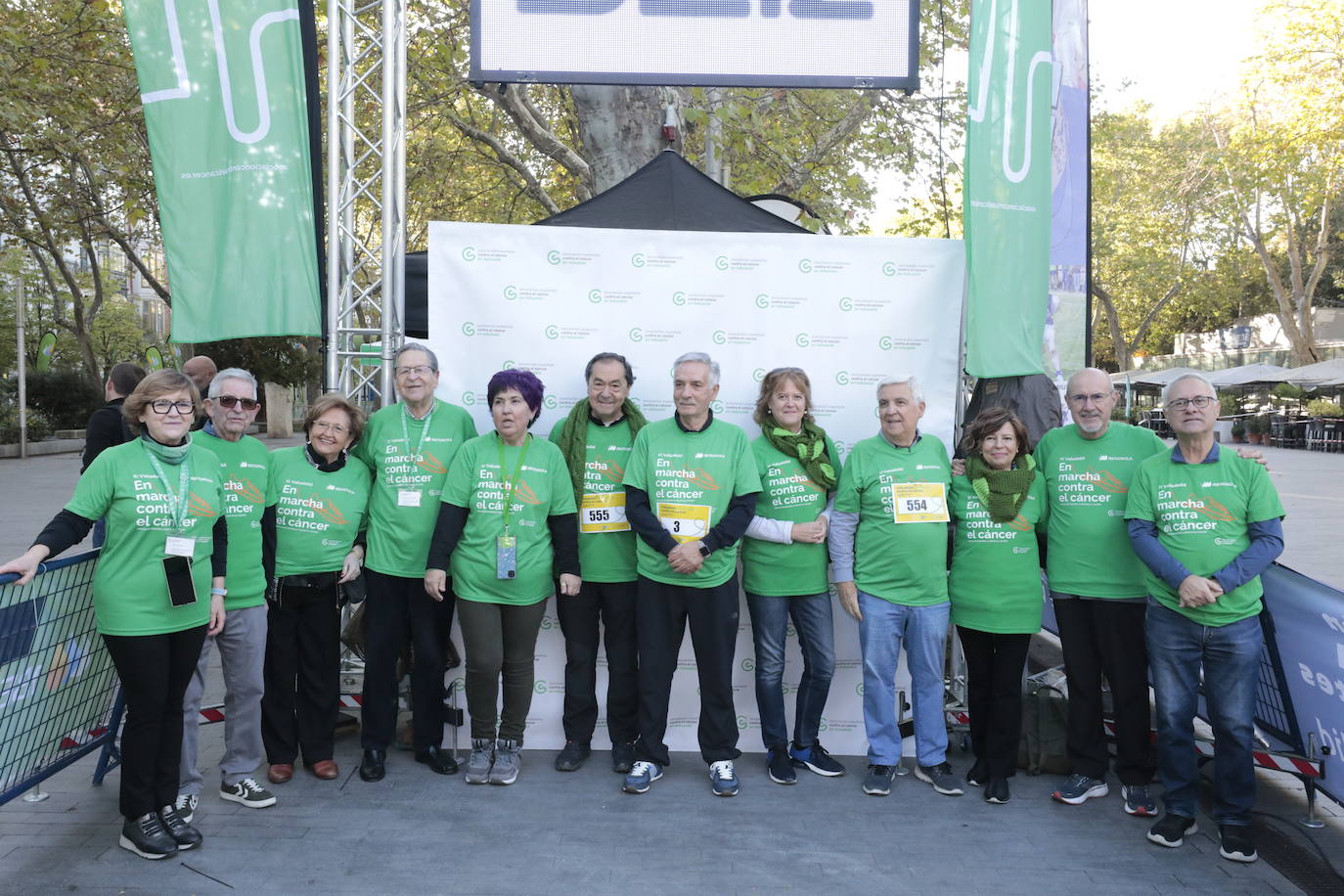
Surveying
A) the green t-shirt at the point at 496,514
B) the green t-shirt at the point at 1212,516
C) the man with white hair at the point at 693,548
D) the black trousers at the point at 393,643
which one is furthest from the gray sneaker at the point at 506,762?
the green t-shirt at the point at 1212,516

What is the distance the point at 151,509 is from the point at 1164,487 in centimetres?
352

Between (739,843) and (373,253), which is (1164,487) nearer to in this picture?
(739,843)

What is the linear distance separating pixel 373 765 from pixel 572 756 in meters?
0.84

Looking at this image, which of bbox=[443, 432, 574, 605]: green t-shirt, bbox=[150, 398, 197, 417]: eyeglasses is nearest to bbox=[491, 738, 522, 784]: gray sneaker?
bbox=[443, 432, 574, 605]: green t-shirt

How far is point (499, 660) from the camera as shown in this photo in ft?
13.8

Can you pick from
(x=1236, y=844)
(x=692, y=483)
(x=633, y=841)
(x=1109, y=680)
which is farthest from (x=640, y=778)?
(x=1236, y=844)

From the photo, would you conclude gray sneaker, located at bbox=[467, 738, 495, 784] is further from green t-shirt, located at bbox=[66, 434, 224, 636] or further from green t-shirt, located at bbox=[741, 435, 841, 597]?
green t-shirt, located at bbox=[66, 434, 224, 636]

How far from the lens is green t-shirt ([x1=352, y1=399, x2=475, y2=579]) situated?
4160mm

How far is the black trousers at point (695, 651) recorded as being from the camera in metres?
4.10

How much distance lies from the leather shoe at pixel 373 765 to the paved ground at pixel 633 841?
0.15 feet

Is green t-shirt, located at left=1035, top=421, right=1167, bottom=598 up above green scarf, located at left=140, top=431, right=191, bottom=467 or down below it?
below

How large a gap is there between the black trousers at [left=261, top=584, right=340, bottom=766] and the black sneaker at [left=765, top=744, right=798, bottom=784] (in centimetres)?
188

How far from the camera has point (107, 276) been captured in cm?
4397

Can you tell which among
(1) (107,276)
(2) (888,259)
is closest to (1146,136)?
(2) (888,259)
